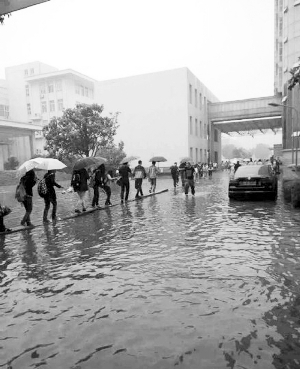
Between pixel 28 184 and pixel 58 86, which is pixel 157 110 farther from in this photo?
pixel 28 184

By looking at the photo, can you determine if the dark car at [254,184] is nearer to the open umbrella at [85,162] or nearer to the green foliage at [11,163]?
the open umbrella at [85,162]

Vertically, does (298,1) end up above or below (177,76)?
above

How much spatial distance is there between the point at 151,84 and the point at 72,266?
37687 mm

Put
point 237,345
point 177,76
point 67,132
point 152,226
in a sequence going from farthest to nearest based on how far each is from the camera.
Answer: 1. point 177,76
2. point 67,132
3. point 152,226
4. point 237,345

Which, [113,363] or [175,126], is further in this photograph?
[175,126]

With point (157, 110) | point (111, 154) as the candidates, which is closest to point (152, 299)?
point (111, 154)

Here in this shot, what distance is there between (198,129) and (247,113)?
7.52 metres

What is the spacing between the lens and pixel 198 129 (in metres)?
43.3

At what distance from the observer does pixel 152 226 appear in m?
8.01

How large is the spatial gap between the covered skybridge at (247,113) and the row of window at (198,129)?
8.20 ft

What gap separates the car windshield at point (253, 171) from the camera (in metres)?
12.6

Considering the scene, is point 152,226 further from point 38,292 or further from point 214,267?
point 38,292

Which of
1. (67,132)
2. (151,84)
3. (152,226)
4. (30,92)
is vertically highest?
(30,92)

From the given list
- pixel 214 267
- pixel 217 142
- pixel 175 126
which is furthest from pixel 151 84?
pixel 214 267
